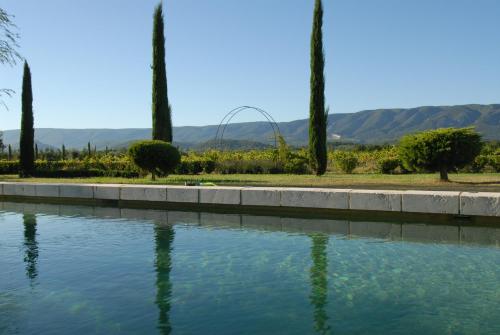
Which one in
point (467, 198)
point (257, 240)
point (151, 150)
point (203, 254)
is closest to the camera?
point (203, 254)

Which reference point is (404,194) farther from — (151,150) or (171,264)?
(151,150)

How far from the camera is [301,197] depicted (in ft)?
33.3

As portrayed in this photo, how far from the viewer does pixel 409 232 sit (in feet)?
27.5

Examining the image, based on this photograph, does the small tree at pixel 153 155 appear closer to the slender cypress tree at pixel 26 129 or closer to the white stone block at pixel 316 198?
the white stone block at pixel 316 198

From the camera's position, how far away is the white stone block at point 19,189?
13.8 m

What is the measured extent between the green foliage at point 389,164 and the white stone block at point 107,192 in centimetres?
1334

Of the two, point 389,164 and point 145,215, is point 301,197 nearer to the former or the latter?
point 145,215

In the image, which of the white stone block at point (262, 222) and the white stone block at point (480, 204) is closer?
the white stone block at point (480, 204)

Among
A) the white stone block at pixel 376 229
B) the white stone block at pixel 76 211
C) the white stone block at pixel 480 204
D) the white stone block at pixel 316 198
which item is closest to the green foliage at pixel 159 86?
the white stone block at pixel 76 211

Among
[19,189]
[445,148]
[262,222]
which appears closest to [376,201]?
[262,222]

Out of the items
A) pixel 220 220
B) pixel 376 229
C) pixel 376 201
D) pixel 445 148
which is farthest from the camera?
pixel 445 148

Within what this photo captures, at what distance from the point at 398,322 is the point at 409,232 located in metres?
4.14

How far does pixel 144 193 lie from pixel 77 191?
224 centimetres

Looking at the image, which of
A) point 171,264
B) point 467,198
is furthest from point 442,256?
point 171,264
